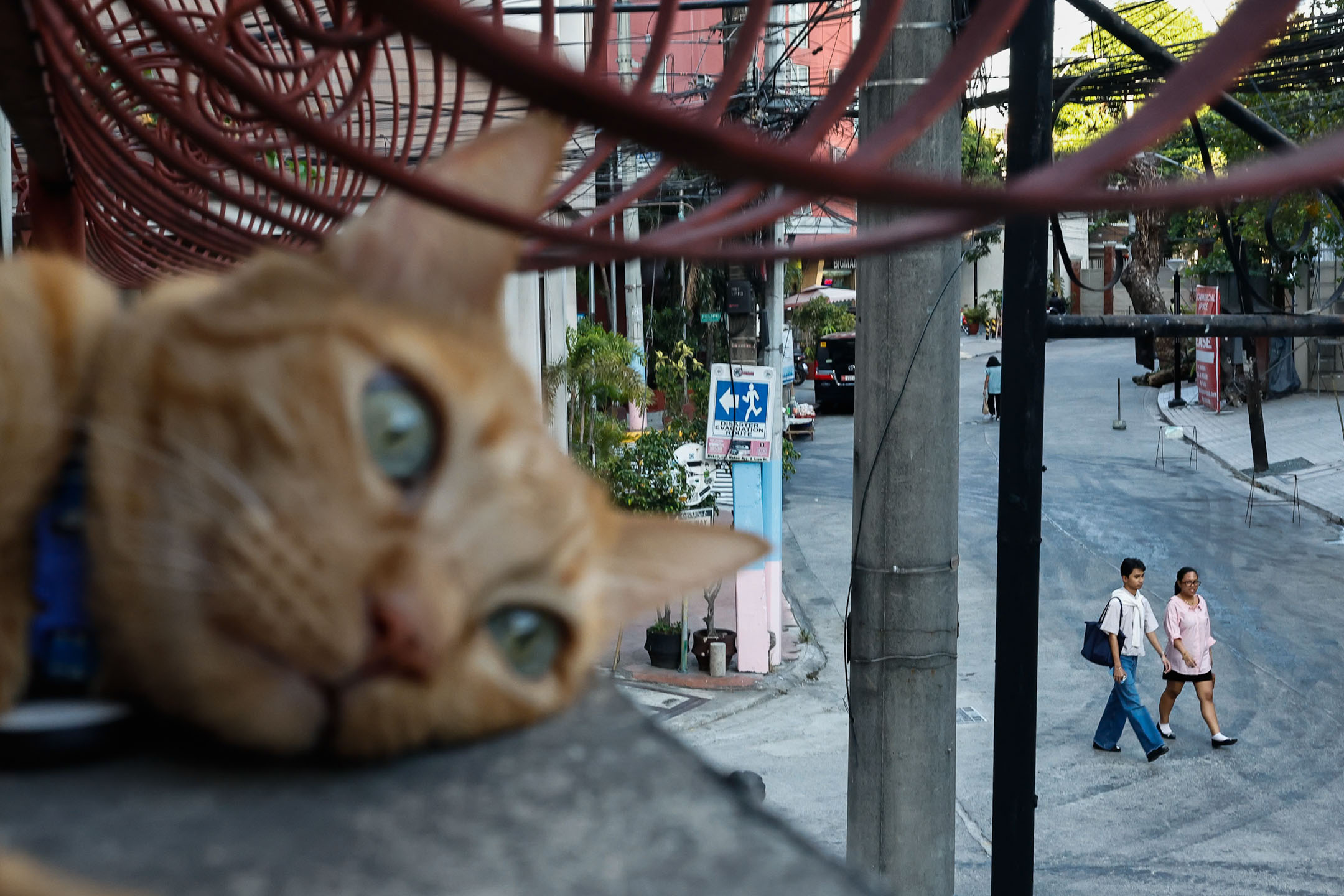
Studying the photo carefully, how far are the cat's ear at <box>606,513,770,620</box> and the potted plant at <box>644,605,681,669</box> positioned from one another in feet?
33.3

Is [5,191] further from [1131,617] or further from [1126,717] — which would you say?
[1131,617]

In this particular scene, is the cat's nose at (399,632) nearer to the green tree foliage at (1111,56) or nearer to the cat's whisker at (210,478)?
the cat's whisker at (210,478)

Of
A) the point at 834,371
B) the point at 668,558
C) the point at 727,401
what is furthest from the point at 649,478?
the point at 834,371

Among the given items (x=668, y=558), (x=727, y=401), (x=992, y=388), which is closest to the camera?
(x=668, y=558)

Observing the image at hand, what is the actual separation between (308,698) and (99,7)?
4.20 ft

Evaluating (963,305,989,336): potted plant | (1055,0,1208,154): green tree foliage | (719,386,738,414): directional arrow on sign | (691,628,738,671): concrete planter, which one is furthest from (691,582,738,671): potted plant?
(963,305,989,336): potted plant

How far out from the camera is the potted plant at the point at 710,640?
36.4 ft

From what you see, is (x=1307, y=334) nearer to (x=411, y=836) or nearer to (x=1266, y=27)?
(x=1266, y=27)

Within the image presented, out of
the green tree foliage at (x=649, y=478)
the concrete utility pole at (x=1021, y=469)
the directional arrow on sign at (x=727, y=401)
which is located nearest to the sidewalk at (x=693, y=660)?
the green tree foliage at (x=649, y=478)

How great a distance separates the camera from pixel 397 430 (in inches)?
35.5

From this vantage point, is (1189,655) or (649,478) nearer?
(1189,655)

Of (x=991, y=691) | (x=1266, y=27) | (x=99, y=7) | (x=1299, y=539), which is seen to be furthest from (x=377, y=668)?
(x=1299, y=539)

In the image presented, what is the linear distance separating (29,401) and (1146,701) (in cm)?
1053

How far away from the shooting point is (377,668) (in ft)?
2.83
